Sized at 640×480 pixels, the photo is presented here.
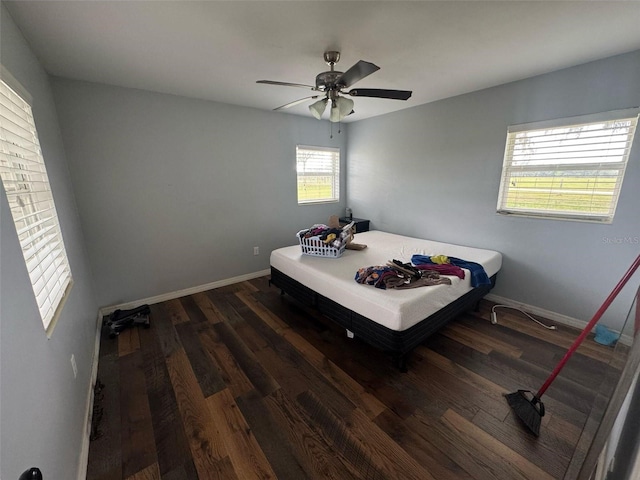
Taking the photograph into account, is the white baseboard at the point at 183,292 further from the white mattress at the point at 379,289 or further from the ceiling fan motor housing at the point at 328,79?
the ceiling fan motor housing at the point at 328,79

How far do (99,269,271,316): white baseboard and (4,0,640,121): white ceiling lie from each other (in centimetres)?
230

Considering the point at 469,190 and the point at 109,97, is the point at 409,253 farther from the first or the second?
the point at 109,97

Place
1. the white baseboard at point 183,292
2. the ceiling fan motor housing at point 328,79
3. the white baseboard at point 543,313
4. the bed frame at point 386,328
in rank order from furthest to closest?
the white baseboard at point 183,292, the white baseboard at point 543,313, the ceiling fan motor housing at point 328,79, the bed frame at point 386,328

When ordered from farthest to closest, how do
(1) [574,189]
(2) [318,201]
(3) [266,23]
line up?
(2) [318,201], (1) [574,189], (3) [266,23]

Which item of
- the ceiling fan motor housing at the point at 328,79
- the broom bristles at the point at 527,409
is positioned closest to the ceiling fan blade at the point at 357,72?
the ceiling fan motor housing at the point at 328,79

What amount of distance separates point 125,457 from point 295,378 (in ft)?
3.35

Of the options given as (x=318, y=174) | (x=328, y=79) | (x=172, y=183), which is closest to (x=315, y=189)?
(x=318, y=174)

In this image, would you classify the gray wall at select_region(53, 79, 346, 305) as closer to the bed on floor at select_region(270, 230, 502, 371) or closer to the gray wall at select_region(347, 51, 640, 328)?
Result: the bed on floor at select_region(270, 230, 502, 371)

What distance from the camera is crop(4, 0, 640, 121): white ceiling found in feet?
4.88

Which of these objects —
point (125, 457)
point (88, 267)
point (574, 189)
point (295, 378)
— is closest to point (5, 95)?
point (88, 267)

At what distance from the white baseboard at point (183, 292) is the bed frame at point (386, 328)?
1.41 m

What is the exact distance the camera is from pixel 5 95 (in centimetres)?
127

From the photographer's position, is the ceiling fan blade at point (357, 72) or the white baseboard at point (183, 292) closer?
the ceiling fan blade at point (357, 72)

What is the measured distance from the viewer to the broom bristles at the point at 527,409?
1474 millimetres
